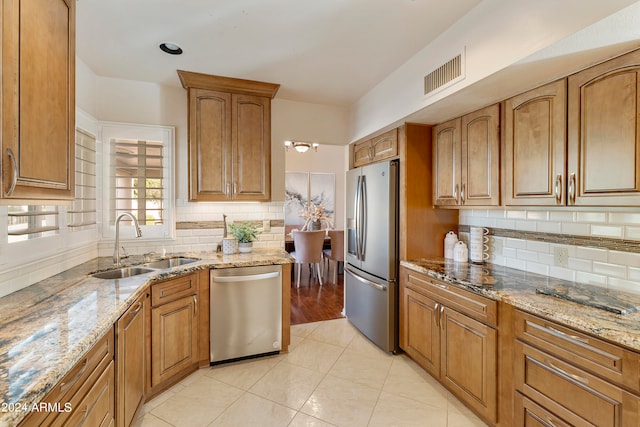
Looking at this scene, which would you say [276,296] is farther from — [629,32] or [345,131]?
[629,32]

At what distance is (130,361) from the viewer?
166 cm

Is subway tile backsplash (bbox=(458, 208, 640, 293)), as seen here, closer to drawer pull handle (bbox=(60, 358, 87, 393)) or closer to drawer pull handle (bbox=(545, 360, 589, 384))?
drawer pull handle (bbox=(545, 360, 589, 384))

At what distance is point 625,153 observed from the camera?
53.5 inches

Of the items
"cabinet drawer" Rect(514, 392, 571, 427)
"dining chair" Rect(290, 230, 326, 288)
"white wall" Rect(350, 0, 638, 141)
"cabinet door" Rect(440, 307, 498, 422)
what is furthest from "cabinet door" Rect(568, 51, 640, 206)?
"dining chair" Rect(290, 230, 326, 288)

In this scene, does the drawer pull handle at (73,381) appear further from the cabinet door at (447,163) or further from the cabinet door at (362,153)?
the cabinet door at (362,153)

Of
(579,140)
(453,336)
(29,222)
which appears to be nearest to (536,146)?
(579,140)

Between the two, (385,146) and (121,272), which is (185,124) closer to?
(121,272)

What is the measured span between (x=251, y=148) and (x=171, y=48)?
1.00 m

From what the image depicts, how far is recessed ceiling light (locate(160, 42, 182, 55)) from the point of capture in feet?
7.16

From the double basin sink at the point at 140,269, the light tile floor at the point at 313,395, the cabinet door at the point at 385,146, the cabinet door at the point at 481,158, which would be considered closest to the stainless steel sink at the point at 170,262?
the double basin sink at the point at 140,269

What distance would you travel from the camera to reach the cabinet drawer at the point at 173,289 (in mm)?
2068

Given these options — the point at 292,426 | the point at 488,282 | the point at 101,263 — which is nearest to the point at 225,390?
the point at 292,426

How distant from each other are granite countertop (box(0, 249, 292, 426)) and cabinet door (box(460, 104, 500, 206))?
89.6 inches

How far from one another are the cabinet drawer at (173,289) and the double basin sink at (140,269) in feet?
0.86
